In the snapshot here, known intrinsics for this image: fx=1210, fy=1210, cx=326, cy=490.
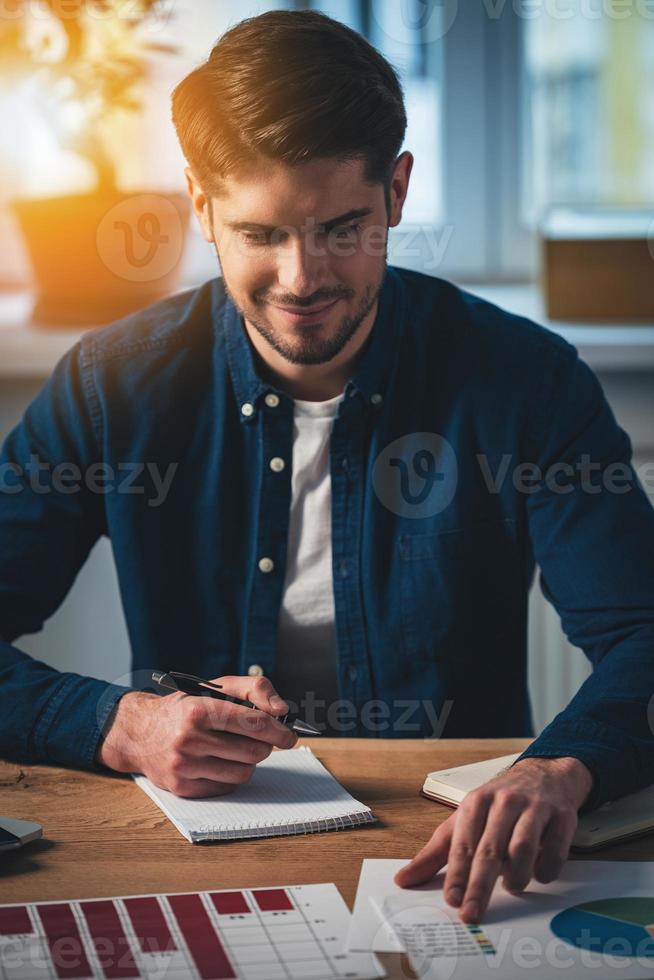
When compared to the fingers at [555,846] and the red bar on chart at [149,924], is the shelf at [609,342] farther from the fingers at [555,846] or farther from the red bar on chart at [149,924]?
the red bar on chart at [149,924]

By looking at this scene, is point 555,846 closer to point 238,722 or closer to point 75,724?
point 238,722

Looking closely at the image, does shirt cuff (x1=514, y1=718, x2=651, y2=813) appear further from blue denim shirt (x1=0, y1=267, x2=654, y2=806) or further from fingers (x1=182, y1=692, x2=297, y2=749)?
blue denim shirt (x1=0, y1=267, x2=654, y2=806)

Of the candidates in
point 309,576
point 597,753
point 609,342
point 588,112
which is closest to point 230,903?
point 597,753

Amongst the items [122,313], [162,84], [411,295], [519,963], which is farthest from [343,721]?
[162,84]

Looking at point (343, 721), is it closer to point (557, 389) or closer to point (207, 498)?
point (207, 498)

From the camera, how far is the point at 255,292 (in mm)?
1437

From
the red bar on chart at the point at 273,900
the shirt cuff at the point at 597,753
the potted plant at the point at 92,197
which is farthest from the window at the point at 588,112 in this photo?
the red bar on chart at the point at 273,900

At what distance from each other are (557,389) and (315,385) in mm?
308

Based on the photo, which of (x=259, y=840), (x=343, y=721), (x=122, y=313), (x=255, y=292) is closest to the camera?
(x=259, y=840)

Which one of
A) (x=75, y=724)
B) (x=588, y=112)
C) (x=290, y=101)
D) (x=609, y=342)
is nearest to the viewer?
(x=75, y=724)

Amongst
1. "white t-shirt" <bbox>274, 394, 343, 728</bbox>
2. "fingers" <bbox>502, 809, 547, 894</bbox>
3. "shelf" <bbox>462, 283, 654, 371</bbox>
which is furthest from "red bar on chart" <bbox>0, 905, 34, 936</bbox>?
"shelf" <bbox>462, 283, 654, 371</bbox>

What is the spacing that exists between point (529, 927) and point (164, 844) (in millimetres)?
320

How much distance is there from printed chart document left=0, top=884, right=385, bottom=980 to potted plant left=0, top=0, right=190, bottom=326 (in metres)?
1.45

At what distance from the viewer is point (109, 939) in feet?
2.85
